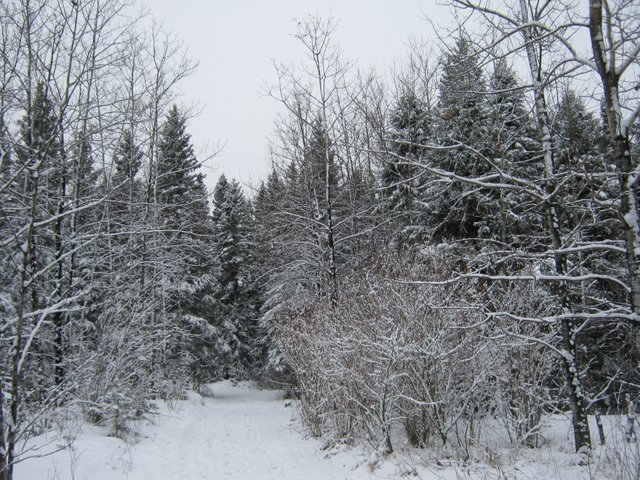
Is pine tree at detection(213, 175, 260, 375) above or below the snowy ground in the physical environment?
above

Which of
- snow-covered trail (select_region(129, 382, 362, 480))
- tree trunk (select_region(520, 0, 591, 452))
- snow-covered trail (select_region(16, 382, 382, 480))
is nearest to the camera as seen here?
tree trunk (select_region(520, 0, 591, 452))

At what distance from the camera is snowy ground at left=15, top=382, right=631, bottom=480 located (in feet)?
17.0

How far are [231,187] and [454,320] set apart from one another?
20.9 m

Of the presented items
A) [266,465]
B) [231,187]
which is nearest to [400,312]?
[266,465]

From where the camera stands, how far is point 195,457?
779 centimetres

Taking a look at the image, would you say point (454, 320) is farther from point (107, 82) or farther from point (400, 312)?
point (107, 82)

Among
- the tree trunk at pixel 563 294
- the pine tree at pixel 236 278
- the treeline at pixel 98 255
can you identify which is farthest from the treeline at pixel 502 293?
the pine tree at pixel 236 278

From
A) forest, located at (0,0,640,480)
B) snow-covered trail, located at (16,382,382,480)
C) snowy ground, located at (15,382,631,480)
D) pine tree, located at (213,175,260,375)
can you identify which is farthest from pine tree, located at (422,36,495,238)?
pine tree, located at (213,175,260,375)

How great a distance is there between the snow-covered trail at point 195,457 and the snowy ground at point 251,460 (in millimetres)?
14

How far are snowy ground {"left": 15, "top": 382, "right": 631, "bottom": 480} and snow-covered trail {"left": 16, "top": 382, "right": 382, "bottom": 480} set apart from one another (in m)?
0.01

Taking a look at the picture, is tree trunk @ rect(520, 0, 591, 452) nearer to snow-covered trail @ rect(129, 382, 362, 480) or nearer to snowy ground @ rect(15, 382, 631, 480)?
snowy ground @ rect(15, 382, 631, 480)

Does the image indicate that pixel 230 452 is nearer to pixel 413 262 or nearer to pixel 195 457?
pixel 195 457

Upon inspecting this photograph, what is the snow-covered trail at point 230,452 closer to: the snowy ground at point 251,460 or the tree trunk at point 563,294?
the snowy ground at point 251,460

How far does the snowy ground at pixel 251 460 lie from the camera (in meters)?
5.17
